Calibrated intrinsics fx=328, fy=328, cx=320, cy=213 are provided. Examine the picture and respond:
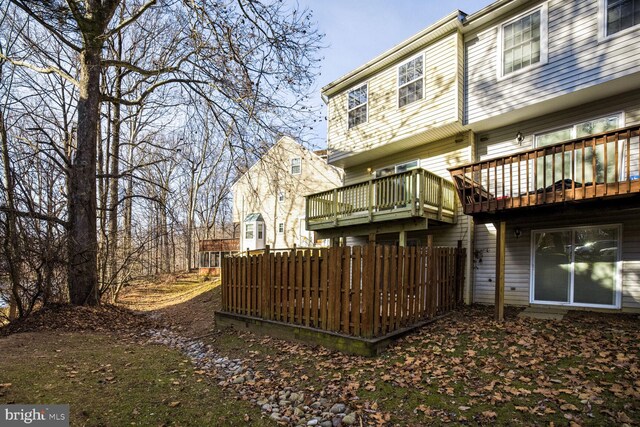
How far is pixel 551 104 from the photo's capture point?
26.6 feet

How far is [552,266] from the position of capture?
27.0 feet

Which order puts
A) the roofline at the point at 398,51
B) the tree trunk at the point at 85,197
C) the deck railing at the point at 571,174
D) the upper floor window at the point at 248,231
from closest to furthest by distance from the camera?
the deck railing at the point at 571,174, the tree trunk at the point at 85,197, the roofline at the point at 398,51, the upper floor window at the point at 248,231

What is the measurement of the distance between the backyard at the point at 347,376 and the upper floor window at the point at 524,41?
6328 mm

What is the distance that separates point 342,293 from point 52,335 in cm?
592

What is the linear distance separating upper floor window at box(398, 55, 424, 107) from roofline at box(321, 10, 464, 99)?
0.44 meters

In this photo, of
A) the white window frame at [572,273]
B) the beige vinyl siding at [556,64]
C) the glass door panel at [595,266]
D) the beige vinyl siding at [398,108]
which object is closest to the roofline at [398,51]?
the beige vinyl siding at [398,108]

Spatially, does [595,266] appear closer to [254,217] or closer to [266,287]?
[266,287]

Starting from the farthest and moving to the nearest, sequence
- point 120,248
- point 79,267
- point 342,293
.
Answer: point 120,248
point 79,267
point 342,293

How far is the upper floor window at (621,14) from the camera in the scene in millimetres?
6844

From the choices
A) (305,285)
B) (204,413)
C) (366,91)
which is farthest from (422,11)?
(204,413)

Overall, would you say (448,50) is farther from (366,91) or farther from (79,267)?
(79,267)

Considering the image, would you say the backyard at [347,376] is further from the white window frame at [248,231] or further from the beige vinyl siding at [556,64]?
the white window frame at [248,231]

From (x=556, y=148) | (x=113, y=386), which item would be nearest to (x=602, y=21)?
(x=556, y=148)

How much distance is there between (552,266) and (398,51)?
8139 mm
